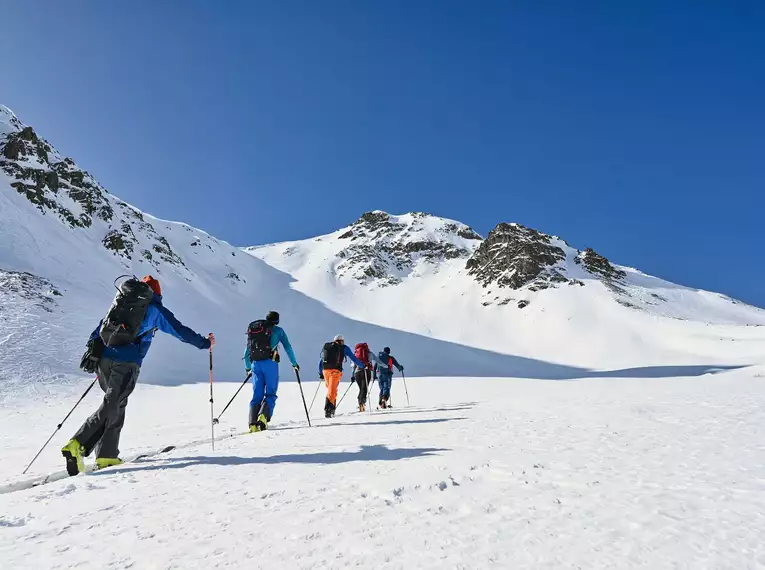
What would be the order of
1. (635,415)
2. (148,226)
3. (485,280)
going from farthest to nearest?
(485,280) < (148,226) < (635,415)

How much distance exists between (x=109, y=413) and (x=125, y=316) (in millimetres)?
1130

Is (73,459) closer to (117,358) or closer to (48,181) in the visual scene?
(117,358)

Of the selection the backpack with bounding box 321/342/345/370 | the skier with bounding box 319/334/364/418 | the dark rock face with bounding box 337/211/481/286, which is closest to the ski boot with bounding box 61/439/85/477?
the skier with bounding box 319/334/364/418

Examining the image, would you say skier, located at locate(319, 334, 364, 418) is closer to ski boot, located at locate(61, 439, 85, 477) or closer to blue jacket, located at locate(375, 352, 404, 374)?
blue jacket, located at locate(375, 352, 404, 374)

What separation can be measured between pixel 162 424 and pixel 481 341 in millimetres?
48977

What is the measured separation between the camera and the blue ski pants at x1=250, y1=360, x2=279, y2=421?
26.3 feet

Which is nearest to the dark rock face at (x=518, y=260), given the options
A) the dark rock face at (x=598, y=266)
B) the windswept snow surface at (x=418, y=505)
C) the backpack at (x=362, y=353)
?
the dark rock face at (x=598, y=266)

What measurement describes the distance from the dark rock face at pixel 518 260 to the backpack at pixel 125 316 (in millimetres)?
67918

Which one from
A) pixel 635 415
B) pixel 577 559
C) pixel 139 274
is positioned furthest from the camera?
pixel 139 274

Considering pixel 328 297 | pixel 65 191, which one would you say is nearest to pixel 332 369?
pixel 65 191

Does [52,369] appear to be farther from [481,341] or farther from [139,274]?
[481,341]

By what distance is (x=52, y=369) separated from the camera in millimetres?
17297

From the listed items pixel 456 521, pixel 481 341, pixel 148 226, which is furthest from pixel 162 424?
pixel 148 226

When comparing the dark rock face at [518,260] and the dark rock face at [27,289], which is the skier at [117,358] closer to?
the dark rock face at [27,289]
